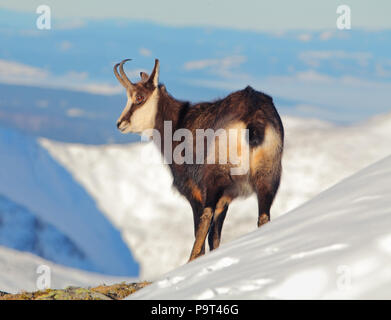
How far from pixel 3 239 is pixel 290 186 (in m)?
18.0

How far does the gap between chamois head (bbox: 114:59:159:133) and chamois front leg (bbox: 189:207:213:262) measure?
254cm

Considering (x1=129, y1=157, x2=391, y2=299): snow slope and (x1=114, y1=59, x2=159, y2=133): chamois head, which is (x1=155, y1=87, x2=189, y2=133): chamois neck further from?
(x1=129, y1=157, x2=391, y2=299): snow slope

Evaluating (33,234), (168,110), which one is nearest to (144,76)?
(168,110)

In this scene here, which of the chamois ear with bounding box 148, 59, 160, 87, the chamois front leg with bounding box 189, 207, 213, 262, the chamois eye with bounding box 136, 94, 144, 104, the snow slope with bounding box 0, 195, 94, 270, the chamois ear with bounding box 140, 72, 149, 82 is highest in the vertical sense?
the snow slope with bounding box 0, 195, 94, 270

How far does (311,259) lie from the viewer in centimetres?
650

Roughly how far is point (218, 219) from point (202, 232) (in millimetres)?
978

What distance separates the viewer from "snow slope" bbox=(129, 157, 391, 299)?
6023mm

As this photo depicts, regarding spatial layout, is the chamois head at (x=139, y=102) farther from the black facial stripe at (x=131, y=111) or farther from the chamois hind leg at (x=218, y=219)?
the chamois hind leg at (x=218, y=219)

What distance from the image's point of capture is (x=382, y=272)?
5.94 meters

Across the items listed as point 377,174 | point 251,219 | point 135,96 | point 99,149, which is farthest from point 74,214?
point 377,174

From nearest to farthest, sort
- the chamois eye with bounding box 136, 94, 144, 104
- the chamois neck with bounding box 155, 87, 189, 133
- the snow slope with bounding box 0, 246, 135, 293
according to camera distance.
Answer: the chamois eye with bounding box 136, 94, 144, 104 → the chamois neck with bounding box 155, 87, 189, 133 → the snow slope with bounding box 0, 246, 135, 293

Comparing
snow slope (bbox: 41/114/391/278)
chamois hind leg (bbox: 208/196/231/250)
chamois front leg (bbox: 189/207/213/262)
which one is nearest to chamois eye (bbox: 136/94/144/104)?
chamois hind leg (bbox: 208/196/231/250)
